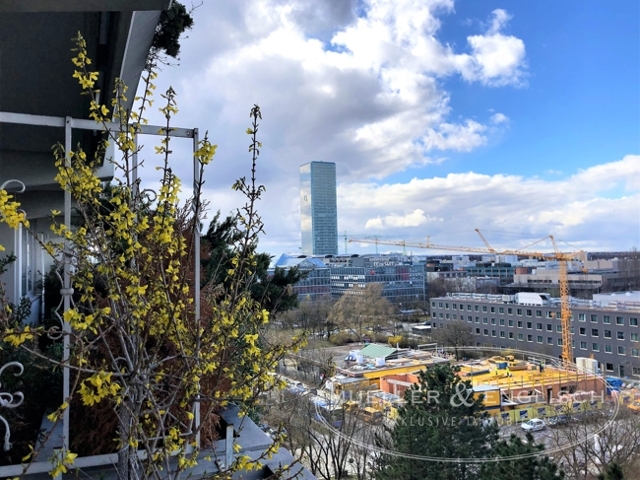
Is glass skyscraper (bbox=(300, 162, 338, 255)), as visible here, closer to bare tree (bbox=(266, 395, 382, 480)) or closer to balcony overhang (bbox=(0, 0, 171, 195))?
bare tree (bbox=(266, 395, 382, 480))

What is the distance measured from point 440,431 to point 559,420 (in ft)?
7.39

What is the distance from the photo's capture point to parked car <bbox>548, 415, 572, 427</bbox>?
491 centimetres

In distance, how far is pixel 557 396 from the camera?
518 centimetres

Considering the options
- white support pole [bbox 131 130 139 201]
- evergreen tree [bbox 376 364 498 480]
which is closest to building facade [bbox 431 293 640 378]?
evergreen tree [bbox 376 364 498 480]

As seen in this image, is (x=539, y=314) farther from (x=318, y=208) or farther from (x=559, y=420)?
(x=318, y=208)

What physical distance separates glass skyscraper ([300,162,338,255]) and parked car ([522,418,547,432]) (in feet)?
17.3

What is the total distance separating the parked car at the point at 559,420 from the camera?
4.91 metres

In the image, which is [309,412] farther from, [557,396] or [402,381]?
[557,396]

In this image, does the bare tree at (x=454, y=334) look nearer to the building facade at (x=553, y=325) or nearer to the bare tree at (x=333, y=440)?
the building facade at (x=553, y=325)

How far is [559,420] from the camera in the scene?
195 inches

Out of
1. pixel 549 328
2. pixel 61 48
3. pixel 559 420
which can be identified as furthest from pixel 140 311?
pixel 549 328

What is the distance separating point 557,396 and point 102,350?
18.1 feet

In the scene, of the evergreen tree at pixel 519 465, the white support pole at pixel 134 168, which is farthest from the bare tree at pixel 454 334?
the white support pole at pixel 134 168

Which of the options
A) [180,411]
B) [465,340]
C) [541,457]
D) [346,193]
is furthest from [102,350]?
[346,193]
